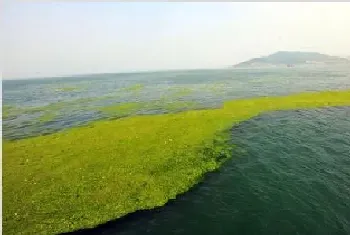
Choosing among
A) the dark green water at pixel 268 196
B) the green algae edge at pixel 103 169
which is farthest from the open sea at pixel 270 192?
the green algae edge at pixel 103 169

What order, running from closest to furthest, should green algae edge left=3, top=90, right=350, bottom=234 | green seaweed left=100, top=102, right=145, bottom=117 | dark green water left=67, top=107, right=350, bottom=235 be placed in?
dark green water left=67, top=107, right=350, bottom=235 < green algae edge left=3, top=90, right=350, bottom=234 < green seaweed left=100, top=102, right=145, bottom=117

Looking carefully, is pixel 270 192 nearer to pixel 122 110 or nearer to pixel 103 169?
pixel 103 169

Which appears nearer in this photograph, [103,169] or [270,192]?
[270,192]

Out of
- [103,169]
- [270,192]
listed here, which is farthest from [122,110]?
[270,192]

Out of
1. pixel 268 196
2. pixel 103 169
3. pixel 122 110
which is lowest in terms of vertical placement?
pixel 268 196

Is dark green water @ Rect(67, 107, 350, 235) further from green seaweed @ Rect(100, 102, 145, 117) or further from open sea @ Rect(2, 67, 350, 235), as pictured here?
green seaweed @ Rect(100, 102, 145, 117)

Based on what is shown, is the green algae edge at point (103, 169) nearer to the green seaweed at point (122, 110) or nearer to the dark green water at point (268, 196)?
the dark green water at point (268, 196)

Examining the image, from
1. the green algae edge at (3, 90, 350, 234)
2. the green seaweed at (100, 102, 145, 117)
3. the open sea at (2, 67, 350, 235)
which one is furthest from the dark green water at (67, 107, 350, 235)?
the green seaweed at (100, 102, 145, 117)

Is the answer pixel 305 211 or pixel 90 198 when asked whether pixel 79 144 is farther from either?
pixel 305 211
